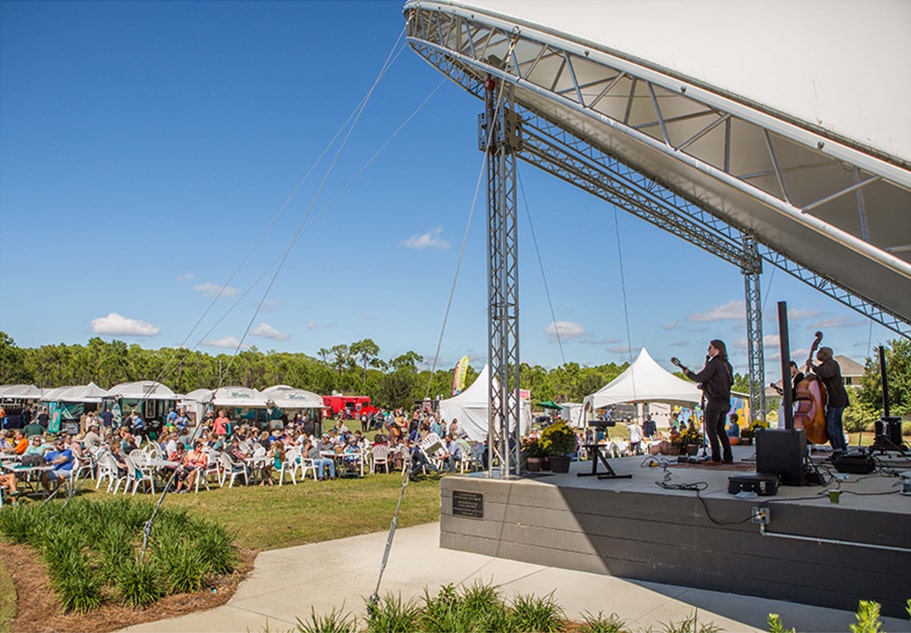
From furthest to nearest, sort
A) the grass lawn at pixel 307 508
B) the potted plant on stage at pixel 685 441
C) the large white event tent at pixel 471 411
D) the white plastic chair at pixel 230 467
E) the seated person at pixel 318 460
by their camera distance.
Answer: the large white event tent at pixel 471 411 → the seated person at pixel 318 460 → the white plastic chair at pixel 230 467 → the potted plant on stage at pixel 685 441 → the grass lawn at pixel 307 508

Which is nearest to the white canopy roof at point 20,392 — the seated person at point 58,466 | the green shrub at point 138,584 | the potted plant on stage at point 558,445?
the seated person at point 58,466

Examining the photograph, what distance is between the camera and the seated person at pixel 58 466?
1266 cm

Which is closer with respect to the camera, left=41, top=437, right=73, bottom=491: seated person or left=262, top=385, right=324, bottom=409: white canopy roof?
left=41, top=437, right=73, bottom=491: seated person

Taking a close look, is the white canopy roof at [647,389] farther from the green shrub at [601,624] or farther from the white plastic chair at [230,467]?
the green shrub at [601,624]

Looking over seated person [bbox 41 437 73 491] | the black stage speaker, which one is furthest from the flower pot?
seated person [bbox 41 437 73 491]

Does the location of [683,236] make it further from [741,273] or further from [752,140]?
[752,140]

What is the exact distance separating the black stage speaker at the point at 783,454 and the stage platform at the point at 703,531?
0.24 meters

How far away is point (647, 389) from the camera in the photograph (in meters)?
23.8

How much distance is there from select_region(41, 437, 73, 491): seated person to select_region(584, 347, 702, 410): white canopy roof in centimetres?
1621

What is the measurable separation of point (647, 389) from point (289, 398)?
13294mm

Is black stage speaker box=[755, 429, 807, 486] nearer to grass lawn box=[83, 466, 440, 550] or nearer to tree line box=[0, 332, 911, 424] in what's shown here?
grass lawn box=[83, 466, 440, 550]

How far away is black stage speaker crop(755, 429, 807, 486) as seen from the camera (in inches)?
267

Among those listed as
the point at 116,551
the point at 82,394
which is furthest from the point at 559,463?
the point at 82,394

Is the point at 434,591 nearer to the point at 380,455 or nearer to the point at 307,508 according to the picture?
the point at 307,508
